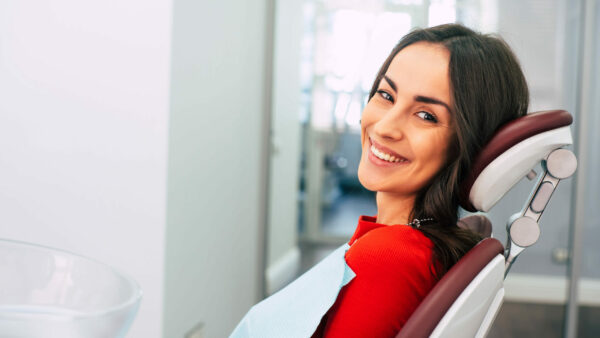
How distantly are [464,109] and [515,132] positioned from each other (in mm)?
84

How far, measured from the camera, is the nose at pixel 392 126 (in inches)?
34.3

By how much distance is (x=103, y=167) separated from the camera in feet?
5.82

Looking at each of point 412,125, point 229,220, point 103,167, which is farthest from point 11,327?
point 229,220

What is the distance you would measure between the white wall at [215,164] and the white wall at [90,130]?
0.07 metres

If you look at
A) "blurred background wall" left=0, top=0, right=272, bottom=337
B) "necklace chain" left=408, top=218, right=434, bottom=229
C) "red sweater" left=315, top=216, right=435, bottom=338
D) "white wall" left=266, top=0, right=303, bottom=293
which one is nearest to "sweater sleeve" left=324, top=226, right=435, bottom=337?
"red sweater" left=315, top=216, right=435, bottom=338

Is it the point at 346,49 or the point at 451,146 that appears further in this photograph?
the point at 346,49

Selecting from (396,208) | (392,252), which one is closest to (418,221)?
(396,208)

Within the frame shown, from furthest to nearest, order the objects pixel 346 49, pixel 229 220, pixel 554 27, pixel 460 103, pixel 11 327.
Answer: pixel 346 49 → pixel 554 27 → pixel 229 220 → pixel 460 103 → pixel 11 327

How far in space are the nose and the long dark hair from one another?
0.09m

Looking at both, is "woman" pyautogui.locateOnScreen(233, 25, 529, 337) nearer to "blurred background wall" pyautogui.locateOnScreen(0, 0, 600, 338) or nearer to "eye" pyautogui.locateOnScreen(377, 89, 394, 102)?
"eye" pyautogui.locateOnScreen(377, 89, 394, 102)

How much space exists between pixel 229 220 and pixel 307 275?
1.49m

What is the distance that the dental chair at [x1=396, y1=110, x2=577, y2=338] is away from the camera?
29.0 inches

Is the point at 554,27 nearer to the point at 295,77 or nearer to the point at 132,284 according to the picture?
the point at 295,77

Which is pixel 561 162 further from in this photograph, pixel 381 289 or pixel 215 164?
pixel 215 164
